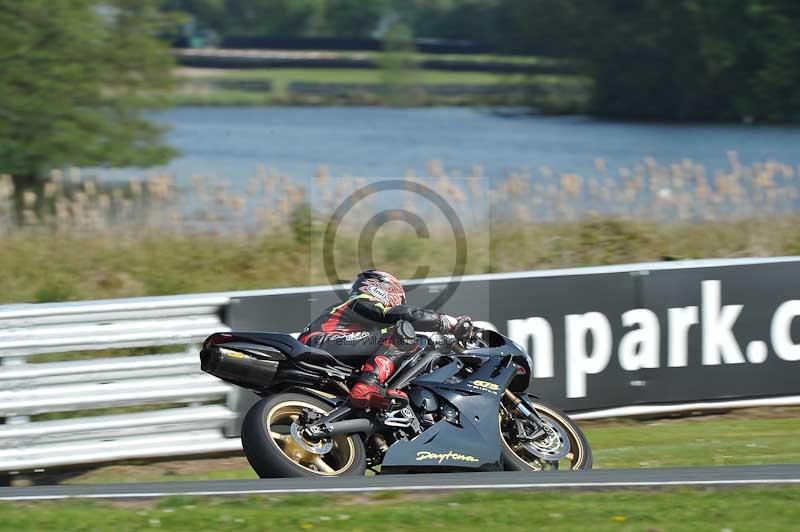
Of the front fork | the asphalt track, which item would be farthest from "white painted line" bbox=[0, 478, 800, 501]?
the front fork

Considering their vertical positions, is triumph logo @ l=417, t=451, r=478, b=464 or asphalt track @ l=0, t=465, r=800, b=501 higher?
asphalt track @ l=0, t=465, r=800, b=501

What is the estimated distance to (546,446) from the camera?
7.05 meters

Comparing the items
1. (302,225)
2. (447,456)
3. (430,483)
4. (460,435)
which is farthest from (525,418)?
(302,225)

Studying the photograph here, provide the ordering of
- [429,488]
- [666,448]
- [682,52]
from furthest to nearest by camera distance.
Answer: [682,52] → [666,448] → [429,488]

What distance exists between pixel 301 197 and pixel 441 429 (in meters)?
8.55

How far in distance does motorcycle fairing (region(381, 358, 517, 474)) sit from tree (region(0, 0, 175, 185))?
20202 mm

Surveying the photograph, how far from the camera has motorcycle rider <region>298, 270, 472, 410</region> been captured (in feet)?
21.9

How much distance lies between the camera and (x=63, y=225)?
1466 cm

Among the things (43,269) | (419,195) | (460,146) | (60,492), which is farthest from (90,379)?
(460,146)

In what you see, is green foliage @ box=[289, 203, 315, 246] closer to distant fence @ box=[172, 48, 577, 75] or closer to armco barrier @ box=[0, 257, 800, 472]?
armco barrier @ box=[0, 257, 800, 472]

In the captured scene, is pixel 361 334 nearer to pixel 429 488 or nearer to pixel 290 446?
pixel 290 446

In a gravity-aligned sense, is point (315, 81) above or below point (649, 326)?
above

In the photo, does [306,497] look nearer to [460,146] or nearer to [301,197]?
[301,197]

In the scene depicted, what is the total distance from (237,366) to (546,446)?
2.12 m
